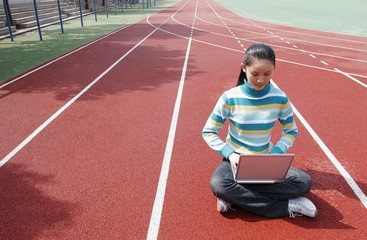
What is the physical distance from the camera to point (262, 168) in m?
2.77

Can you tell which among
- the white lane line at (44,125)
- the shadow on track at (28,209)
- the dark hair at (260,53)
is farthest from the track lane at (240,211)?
the white lane line at (44,125)

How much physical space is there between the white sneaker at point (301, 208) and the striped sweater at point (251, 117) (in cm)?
55

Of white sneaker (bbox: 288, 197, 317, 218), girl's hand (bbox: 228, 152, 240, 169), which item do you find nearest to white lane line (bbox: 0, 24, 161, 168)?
girl's hand (bbox: 228, 152, 240, 169)

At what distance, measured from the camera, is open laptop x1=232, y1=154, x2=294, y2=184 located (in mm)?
2648

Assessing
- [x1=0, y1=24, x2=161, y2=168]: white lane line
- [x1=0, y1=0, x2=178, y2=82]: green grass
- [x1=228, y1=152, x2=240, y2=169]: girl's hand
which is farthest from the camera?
[x1=0, y1=0, x2=178, y2=82]: green grass

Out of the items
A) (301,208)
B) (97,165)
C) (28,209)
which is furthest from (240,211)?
(28,209)

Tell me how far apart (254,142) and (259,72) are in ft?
2.33

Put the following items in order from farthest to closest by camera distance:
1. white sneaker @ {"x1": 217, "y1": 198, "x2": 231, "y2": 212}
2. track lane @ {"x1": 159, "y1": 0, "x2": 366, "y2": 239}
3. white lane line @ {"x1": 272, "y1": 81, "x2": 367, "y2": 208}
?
white lane line @ {"x1": 272, "y1": 81, "x2": 367, "y2": 208} < white sneaker @ {"x1": 217, "y1": 198, "x2": 231, "y2": 212} < track lane @ {"x1": 159, "y1": 0, "x2": 366, "y2": 239}

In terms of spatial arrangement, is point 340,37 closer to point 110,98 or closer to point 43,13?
point 110,98

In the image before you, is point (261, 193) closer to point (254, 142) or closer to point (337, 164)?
point (254, 142)

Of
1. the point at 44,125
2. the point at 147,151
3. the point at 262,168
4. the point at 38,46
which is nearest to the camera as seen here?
the point at 262,168

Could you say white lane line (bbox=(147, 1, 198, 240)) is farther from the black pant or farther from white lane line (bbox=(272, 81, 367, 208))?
white lane line (bbox=(272, 81, 367, 208))

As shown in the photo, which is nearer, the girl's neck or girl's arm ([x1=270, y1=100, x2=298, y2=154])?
the girl's neck

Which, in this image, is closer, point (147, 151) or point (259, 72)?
point (259, 72)
